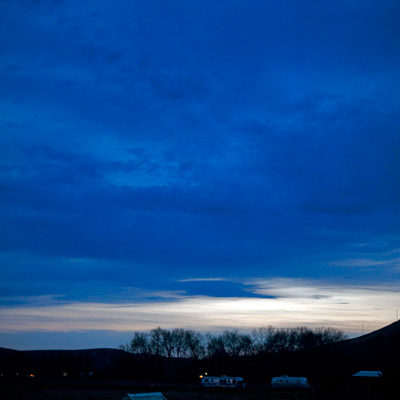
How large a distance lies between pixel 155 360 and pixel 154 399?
423 ft

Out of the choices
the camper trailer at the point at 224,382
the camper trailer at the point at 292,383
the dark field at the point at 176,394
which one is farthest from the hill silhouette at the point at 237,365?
the dark field at the point at 176,394

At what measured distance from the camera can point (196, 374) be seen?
5012 inches

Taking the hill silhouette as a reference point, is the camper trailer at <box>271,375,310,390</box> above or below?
above

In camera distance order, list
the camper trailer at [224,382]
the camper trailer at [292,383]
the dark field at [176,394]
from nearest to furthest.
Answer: the dark field at [176,394] → the camper trailer at [292,383] → the camper trailer at [224,382]

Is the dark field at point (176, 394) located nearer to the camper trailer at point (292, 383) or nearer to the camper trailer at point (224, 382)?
the camper trailer at point (292, 383)

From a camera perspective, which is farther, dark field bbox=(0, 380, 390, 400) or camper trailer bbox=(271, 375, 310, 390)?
camper trailer bbox=(271, 375, 310, 390)

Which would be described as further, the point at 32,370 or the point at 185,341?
the point at 185,341

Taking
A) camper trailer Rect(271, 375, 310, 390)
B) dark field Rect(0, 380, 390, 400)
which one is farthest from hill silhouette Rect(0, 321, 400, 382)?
dark field Rect(0, 380, 390, 400)

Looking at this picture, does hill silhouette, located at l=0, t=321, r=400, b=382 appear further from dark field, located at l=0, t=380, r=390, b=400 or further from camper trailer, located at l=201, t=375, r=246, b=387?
dark field, located at l=0, t=380, r=390, b=400

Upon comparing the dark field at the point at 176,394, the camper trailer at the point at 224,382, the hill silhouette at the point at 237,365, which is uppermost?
the dark field at the point at 176,394

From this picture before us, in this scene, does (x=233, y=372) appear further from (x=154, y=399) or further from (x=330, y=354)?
(x=154, y=399)

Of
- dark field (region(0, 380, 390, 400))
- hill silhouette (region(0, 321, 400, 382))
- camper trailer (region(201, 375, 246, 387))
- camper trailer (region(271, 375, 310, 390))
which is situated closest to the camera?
dark field (region(0, 380, 390, 400))

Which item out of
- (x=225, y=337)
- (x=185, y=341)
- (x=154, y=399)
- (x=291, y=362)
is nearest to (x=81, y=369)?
(x=185, y=341)

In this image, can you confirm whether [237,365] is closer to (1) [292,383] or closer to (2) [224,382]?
(2) [224,382]
